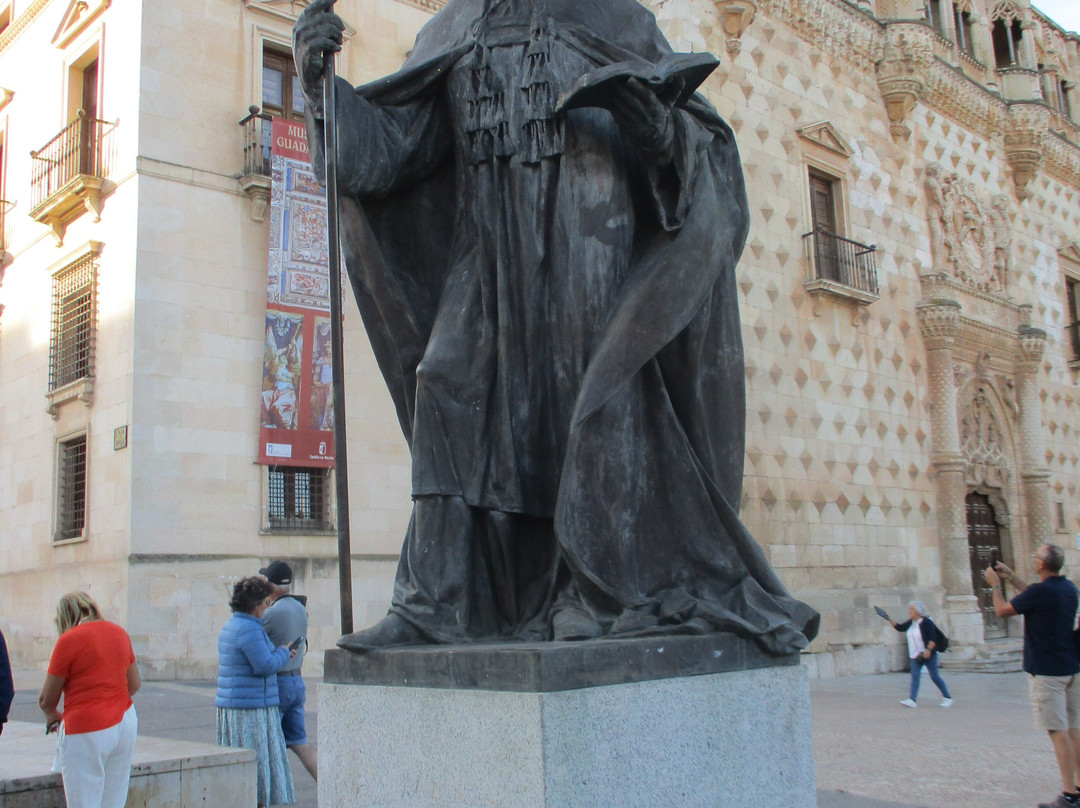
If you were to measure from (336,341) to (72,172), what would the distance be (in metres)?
13.7

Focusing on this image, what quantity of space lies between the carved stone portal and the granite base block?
18.1 meters

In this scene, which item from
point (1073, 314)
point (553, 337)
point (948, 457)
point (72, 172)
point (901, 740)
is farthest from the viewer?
point (1073, 314)

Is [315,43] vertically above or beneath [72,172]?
beneath

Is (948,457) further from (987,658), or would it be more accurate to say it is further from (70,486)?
(70,486)

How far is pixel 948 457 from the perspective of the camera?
18.3m

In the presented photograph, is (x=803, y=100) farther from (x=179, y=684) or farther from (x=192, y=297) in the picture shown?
(x=179, y=684)

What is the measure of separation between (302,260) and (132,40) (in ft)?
11.3

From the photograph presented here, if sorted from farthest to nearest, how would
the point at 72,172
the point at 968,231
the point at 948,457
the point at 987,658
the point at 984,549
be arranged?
the point at 968,231 < the point at 984,549 < the point at 948,457 < the point at 987,658 < the point at 72,172

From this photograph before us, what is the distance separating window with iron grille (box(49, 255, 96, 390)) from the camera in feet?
46.1

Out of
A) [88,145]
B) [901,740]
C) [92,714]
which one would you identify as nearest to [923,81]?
[88,145]

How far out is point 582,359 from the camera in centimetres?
270

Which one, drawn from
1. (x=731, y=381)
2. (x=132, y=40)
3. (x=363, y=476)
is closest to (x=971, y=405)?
(x=363, y=476)

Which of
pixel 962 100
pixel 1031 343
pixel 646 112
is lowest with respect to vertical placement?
pixel 646 112

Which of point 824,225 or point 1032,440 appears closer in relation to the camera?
point 824,225
